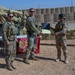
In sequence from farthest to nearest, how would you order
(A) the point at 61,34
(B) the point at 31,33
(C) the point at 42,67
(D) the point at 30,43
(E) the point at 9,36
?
(A) the point at 61,34
(B) the point at 31,33
(D) the point at 30,43
(C) the point at 42,67
(E) the point at 9,36

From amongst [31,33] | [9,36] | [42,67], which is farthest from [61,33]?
[9,36]

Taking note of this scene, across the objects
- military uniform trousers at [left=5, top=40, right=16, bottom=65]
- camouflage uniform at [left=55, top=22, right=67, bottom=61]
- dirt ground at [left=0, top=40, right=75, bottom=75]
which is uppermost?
camouflage uniform at [left=55, top=22, right=67, bottom=61]

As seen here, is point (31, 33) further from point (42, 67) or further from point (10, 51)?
point (10, 51)

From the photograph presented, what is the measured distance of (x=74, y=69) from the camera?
26.8 ft

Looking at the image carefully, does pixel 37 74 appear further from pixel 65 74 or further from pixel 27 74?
pixel 65 74

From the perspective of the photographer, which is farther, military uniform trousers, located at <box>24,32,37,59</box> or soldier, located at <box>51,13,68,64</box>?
soldier, located at <box>51,13,68,64</box>

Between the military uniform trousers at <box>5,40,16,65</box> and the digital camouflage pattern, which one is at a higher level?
the digital camouflage pattern

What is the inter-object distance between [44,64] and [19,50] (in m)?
1.76

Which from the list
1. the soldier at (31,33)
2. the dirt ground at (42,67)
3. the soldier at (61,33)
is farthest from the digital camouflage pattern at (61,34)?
the soldier at (31,33)

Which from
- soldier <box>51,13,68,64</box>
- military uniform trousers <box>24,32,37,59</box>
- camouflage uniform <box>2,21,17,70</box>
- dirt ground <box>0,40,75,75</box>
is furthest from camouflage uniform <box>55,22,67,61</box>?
camouflage uniform <box>2,21,17,70</box>

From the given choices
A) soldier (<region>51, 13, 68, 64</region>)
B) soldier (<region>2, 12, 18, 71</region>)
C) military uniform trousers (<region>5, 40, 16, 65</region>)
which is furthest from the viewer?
soldier (<region>51, 13, 68, 64</region>)

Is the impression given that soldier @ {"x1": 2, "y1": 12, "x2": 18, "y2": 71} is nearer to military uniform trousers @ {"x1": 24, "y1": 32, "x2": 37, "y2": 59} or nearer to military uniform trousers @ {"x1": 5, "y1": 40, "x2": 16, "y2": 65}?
military uniform trousers @ {"x1": 5, "y1": 40, "x2": 16, "y2": 65}

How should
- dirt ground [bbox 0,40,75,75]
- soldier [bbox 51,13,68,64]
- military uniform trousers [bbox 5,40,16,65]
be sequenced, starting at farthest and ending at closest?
soldier [bbox 51,13,68,64]
dirt ground [bbox 0,40,75,75]
military uniform trousers [bbox 5,40,16,65]

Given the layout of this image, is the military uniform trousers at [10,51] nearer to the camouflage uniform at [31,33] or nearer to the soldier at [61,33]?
the camouflage uniform at [31,33]
